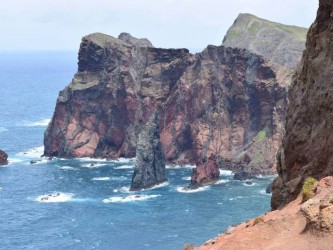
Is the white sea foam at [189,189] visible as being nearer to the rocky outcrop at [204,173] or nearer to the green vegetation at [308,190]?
the rocky outcrop at [204,173]

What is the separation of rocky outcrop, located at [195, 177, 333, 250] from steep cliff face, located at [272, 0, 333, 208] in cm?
591

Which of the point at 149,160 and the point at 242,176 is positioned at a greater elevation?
the point at 149,160

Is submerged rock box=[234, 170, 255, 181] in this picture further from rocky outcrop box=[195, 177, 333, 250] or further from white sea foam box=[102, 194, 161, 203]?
rocky outcrop box=[195, 177, 333, 250]

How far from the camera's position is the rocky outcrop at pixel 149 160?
172m

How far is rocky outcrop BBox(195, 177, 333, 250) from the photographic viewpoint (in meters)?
28.9

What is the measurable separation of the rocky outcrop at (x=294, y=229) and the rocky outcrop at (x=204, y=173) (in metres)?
134

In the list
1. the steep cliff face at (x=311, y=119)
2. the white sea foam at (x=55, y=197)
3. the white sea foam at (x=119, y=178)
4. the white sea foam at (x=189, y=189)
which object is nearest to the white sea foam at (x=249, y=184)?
the white sea foam at (x=189, y=189)

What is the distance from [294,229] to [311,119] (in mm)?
15351

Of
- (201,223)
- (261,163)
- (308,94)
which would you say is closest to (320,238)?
(308,94)

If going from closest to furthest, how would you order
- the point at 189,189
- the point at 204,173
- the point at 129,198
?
the point at 129,198 → the point at 189,189 → the point at 204,173

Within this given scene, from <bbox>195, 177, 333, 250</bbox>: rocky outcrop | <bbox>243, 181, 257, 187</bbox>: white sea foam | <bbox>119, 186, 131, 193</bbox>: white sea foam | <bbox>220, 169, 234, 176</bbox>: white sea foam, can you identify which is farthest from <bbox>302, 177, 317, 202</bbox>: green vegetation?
<bbox>220, 169, 234, 176</bbox>: white sea foam

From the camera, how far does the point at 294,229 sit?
31.3m

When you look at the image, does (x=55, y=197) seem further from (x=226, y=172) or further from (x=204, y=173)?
(x=226, y=172)

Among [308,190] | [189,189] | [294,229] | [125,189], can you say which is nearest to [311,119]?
[308,190]
